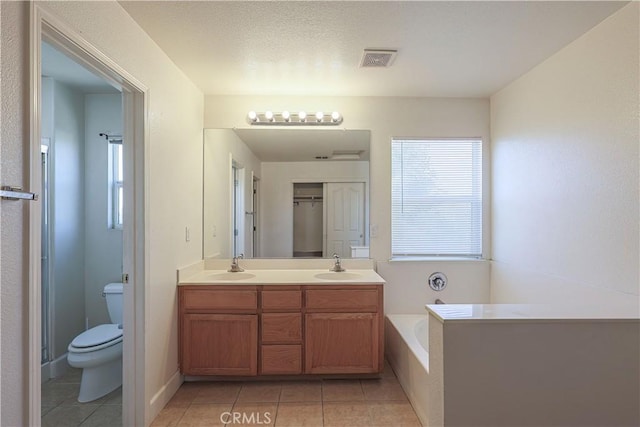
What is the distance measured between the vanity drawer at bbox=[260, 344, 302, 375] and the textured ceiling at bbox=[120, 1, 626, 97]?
2.03 metres

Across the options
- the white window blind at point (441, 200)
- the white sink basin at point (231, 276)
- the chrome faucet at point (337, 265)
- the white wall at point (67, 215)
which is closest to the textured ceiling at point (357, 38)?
the white window blind at point (441, 200)

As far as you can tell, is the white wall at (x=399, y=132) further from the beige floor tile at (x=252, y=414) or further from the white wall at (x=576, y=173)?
the beige floor tile at (x=252, y=414)

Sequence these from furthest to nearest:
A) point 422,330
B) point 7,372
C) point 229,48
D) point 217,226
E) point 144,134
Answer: point 217,226 → point 422,330 → point 229,48 → point 144,134 → point 7,372

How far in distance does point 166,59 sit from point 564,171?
8.66 ft

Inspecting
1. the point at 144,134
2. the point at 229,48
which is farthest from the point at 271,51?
the point at 144,134

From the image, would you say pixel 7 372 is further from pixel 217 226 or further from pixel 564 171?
pixel 564 171

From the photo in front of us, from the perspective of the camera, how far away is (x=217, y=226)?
3000 millimetres

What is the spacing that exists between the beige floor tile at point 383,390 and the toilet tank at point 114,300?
2010 millimetres

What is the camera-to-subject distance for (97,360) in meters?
2.30

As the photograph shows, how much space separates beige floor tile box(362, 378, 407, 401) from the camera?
2.37 m

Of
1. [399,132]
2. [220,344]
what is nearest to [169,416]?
[220,344]

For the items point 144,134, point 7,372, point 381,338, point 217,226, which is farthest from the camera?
point 217,226

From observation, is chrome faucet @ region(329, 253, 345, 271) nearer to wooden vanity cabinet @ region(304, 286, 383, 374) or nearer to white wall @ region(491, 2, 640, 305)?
wooden vanity cabinet @ region(304, 286, 383, 374)

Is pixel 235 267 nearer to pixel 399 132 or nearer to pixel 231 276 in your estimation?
pixel 231 276
